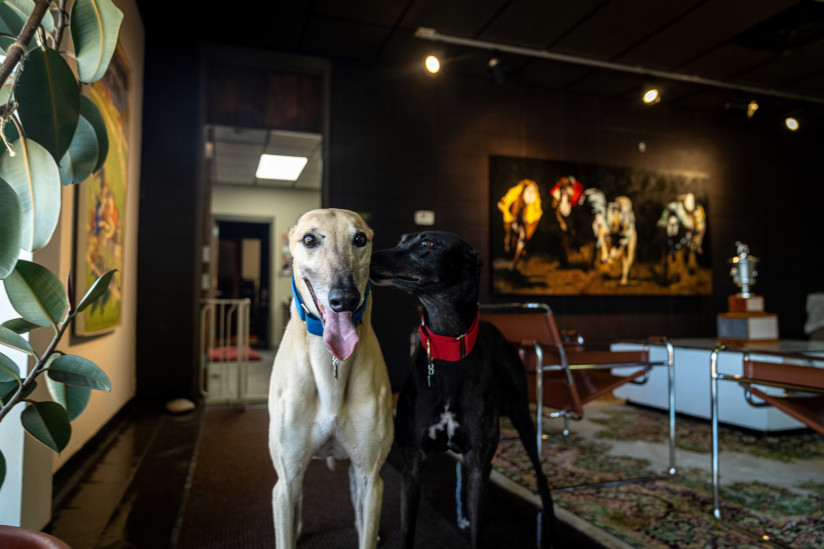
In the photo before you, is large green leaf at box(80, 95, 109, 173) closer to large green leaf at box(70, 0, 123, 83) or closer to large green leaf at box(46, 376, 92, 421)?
large green leaf at box(70, 0, 123, 83)

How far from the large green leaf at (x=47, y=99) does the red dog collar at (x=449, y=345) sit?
95 cm

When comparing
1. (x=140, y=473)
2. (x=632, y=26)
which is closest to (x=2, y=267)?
(x=140, y=473)

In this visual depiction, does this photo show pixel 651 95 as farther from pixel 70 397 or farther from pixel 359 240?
pixel 70 397

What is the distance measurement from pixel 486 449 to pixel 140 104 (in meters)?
4.21

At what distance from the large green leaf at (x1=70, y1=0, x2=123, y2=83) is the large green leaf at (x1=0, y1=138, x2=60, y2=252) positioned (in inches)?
8.5

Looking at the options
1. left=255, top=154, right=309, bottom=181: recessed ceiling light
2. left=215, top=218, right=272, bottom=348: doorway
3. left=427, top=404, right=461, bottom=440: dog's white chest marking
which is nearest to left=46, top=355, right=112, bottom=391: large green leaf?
left=427, top=404, right=461, bottom=440: dog's white chest marking

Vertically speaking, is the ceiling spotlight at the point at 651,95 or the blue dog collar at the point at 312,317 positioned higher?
the ceiling spotlight at the point at 651,95

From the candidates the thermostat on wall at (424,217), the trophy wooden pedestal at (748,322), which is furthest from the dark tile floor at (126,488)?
the trophy wooden pedestal at (748,322)

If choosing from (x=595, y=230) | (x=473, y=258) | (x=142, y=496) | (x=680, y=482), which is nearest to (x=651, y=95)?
(x=595, y=230)

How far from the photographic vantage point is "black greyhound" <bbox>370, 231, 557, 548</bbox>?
1.43 m

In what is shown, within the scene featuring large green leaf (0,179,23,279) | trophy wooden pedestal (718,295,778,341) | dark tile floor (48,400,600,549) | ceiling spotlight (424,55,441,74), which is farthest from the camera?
ceiling spotlight (424,55,441,74)

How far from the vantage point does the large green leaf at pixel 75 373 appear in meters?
1.03

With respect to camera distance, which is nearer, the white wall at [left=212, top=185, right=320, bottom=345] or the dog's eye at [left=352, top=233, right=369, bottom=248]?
the dog's eye at [left=352, top=233, right=369, bottom=248]

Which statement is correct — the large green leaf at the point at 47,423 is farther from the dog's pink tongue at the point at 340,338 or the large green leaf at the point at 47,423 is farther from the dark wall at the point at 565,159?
the dark wall at the point at 565,159
